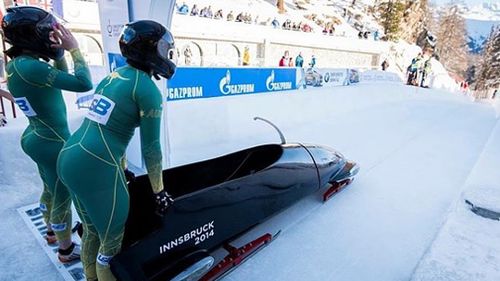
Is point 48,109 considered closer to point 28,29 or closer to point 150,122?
point 28,29

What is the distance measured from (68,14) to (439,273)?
12.2 m

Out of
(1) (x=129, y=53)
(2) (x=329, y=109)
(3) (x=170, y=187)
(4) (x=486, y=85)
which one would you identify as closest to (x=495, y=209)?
Answer: (3) (x=170, y=187)

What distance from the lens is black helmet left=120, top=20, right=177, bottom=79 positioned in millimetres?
1212

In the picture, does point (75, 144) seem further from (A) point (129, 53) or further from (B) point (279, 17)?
(B) point (279, 17)

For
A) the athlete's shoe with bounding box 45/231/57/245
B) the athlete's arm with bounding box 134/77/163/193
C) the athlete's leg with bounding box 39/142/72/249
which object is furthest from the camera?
the athlete's shoe with bounding box 45/231/57/245

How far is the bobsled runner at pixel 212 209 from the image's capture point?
143 cm

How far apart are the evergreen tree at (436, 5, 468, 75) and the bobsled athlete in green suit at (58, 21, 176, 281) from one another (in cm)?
4476

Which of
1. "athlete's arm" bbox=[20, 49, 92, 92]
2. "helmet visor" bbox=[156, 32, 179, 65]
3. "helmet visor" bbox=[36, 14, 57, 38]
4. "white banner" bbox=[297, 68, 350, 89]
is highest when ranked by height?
"helmet visor" bbox=[36, 14, 57, 38]

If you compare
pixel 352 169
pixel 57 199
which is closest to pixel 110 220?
pixel 57 199

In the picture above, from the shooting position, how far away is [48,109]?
1.55 meters

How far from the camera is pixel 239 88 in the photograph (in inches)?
202

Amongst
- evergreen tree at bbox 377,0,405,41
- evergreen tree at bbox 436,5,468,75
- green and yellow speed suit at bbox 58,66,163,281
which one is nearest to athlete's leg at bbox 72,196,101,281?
green and yellow speed suit at bbox 58,66,163,281

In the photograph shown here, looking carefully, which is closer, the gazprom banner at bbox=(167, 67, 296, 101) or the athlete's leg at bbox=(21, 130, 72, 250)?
the athlete's leg at bbox=(21, 130, 72, 250)

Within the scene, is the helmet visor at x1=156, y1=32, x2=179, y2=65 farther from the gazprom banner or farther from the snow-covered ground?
the gazprom banner
